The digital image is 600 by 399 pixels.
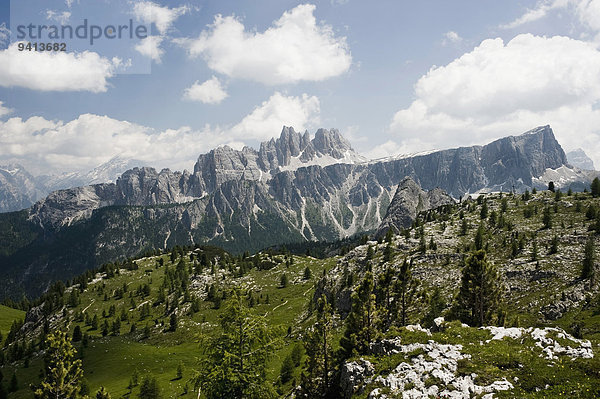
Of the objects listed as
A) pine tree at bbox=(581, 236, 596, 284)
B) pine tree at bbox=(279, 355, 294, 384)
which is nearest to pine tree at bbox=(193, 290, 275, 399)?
pine tree at bbox=(279, 355, 294, 384)

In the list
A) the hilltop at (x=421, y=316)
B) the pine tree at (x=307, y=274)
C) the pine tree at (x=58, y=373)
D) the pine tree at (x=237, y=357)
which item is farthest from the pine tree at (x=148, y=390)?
the pine tree at (x=307, y=274)

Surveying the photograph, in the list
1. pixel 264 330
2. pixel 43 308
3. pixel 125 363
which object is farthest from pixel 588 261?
pixel 43 308

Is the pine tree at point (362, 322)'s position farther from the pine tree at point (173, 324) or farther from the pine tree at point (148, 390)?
the pine tree at point (173, 324)

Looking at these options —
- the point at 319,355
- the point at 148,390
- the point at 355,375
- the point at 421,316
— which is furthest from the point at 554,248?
the point at 148,390

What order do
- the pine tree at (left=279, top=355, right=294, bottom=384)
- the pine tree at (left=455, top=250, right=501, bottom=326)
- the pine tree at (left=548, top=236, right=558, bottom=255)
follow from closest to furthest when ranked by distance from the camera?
the pine tree at (left=455, top=250, right=501, bottom=326)
the pine tree at (left=279, top=355, right=294, bottom=384)
the pine tree at (left=548, top=236, right=558, bottom=255)

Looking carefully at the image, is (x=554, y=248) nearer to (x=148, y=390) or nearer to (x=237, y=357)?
(x=237, y=357)

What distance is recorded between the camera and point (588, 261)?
2400 inches

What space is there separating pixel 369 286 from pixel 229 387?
2368 cm

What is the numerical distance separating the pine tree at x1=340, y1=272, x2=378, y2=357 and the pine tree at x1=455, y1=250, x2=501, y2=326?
17.0 metres

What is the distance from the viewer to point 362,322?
43781 millimetres

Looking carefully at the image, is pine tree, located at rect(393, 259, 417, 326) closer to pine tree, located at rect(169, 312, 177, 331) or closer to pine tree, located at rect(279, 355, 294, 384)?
pine tree, located at rect(279, 355, 294, 384)

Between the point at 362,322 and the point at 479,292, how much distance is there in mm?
20258

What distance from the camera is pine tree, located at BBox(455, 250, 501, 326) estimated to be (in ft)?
159

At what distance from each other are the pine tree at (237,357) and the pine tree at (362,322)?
1743 cm
